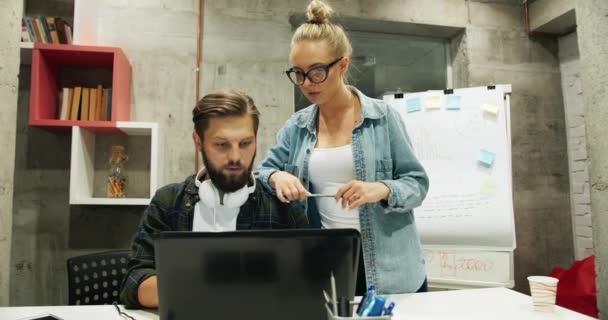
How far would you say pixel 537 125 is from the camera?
316cm

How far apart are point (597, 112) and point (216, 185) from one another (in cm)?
163

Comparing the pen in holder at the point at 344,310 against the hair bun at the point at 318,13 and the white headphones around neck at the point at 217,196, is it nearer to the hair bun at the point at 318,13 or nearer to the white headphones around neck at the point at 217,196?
the white headphones around neck at the point at 217,196

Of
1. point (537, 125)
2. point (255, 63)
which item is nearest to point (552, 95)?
→ point (537, 125)

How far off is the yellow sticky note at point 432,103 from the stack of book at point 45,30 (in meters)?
2.29

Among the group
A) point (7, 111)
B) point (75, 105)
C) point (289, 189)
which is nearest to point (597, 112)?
point (289, 189)

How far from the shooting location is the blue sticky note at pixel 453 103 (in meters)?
2.73

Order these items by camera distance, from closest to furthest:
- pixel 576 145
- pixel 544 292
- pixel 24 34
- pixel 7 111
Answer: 1. pixel 544 292
2. pixel 7 111
3. pixel 24 34
4. pixel 576 145

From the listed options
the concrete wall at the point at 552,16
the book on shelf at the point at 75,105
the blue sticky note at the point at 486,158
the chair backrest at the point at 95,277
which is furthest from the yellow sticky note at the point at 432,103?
the book on shelf at the point at 75,105

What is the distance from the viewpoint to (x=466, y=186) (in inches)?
103

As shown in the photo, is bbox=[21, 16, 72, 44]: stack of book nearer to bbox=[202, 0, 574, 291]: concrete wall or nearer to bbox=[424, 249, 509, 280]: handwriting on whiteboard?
bbox=[202, 0, 574, 291]: concrete wall

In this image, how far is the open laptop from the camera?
0.71 metres

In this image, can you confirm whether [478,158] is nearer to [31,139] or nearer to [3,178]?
[3,178]

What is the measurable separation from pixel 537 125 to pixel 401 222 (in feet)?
7.88

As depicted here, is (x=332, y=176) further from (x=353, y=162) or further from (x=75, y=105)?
(x=75, y=105)
